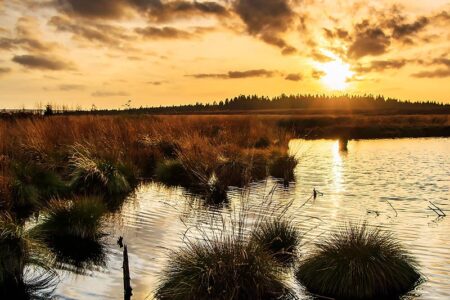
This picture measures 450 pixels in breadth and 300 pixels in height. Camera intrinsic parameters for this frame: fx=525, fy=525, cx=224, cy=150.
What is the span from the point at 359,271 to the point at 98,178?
12400 millimetres

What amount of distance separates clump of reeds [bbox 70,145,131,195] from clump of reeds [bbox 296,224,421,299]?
10.8 metres

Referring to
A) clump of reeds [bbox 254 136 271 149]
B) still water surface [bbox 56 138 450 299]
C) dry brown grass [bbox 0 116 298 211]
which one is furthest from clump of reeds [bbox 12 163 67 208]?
clump of reeds [bbox 254 136 271 149]

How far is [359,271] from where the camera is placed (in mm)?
9125

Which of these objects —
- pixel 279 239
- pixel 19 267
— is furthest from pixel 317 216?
pixel 19 267

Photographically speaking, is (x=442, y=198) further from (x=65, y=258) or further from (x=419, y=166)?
(x=65, y=258)

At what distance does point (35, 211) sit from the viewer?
52.3 feet

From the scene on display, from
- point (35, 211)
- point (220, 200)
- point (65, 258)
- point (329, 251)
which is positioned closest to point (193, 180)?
point (220, 200)

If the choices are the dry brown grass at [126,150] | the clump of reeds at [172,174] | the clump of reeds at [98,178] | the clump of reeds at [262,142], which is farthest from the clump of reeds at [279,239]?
the clump of reeds at [262,142]

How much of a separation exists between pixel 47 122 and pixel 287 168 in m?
13.1

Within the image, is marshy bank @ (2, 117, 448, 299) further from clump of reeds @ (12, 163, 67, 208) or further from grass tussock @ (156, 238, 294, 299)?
grass tussock @ (156, 238, 294, 299)

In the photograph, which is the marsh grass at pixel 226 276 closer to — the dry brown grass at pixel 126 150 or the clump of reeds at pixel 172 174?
the dry brown grass at pixel 126 150

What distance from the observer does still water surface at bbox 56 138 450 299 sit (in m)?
9.95

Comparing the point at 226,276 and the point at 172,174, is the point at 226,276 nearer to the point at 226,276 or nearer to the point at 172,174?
the point at 226,276

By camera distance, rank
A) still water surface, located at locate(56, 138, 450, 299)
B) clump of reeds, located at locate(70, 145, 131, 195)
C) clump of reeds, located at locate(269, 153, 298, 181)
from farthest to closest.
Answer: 1. clump of reeds, located at locate(269, 153, 298, 181)
2. clump of reeds, located at locate(70, 145, 131, 195)
3. still water surface, located at locate(56, 138, 450, 299)
